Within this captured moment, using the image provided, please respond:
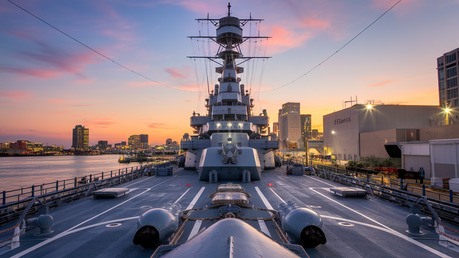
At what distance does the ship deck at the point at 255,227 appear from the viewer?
20.8 ft

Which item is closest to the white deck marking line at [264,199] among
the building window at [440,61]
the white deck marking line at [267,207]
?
the white deck marking line at [267,207]

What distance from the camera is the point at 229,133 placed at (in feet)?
82.8

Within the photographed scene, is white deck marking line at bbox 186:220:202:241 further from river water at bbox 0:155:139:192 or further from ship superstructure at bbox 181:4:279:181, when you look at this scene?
river water at bbox 0:155:139:192

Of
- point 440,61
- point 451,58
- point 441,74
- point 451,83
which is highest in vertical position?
point 440,61

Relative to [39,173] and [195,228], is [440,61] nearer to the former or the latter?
[195,228]

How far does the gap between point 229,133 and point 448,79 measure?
75282mm

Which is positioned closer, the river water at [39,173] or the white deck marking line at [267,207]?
the white deck marking line at [267,207]

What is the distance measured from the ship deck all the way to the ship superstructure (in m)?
5.26

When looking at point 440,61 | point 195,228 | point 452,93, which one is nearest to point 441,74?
point 440,61

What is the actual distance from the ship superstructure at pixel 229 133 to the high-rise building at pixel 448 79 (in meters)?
62.9

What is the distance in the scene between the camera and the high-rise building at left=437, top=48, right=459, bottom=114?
63969 millimetres

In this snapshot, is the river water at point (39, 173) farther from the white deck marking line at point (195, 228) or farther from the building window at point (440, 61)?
the building window at point (440, 61)

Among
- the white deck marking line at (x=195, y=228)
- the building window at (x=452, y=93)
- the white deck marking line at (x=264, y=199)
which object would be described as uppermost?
the building window at (x=452, y=93)

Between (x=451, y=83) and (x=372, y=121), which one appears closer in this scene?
(x=372, y=121)
